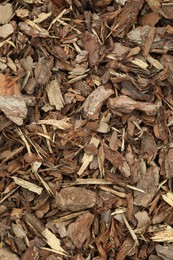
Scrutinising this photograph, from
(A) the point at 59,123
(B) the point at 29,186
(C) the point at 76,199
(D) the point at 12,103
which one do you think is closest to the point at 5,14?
(D) the point at 12,103

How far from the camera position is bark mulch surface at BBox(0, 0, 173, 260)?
2.14 meters

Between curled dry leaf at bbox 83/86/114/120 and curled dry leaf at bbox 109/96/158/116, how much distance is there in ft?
0.12

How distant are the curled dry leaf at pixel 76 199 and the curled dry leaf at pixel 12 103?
0.35 m

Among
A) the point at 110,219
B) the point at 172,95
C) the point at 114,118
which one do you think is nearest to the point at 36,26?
the point at 114,118

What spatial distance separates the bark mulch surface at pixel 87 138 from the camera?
214cm

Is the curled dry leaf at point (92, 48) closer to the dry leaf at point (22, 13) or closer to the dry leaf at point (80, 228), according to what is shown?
the dry leaf at point (22, 13)

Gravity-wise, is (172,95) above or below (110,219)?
above

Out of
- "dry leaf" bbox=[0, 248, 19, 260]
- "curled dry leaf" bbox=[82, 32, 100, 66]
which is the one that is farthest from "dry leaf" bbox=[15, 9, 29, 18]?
"dry leaf" bbox=[0, 248, 19, 260]

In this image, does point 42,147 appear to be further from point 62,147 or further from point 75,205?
point 75,205

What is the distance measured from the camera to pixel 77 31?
2.21 metres

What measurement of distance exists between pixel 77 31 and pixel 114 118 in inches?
16.0

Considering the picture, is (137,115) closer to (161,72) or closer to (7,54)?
(161,72)

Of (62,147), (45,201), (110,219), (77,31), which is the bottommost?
(110,219)

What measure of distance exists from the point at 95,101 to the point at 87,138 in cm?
16
